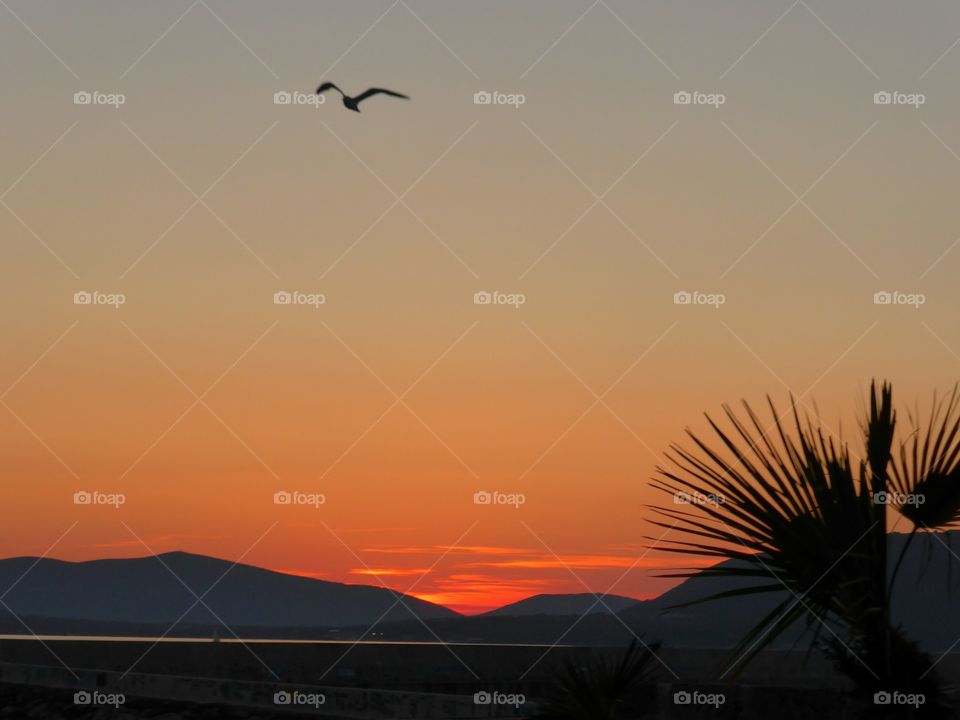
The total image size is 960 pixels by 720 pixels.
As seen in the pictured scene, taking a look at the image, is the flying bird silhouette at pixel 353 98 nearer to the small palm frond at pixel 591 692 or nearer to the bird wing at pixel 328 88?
the bird wing at pixel 328 88

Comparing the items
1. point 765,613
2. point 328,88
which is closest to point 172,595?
point 765,613

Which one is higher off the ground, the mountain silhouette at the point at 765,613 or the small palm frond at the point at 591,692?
the mountain silhouette at the point at 765,613

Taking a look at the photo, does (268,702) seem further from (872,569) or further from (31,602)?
(31,602)

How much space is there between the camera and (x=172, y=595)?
184 metres

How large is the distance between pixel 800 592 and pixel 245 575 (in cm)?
17510

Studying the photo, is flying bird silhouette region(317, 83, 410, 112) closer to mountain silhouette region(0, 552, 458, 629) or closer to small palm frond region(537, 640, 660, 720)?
small palm frond region(537, 640, 660, 720)

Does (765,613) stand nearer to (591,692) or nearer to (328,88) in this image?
(328,88)

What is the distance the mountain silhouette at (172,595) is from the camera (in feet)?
527

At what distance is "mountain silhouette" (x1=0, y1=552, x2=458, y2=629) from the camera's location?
16075 cm

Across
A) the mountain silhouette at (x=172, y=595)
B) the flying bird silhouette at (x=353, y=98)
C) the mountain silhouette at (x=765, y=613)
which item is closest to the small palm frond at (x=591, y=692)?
the flying bird silhouette at (x=353, y=98)

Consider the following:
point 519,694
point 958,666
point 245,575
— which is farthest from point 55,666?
point 245,575

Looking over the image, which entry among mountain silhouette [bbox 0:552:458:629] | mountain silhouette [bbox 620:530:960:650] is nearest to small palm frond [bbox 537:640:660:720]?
mountain silhouette [bbox 620:530:960:650]

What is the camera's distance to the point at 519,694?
17375 mm

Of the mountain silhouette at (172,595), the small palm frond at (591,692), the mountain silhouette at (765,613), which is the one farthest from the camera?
the mountain silhouette at (172,595)
